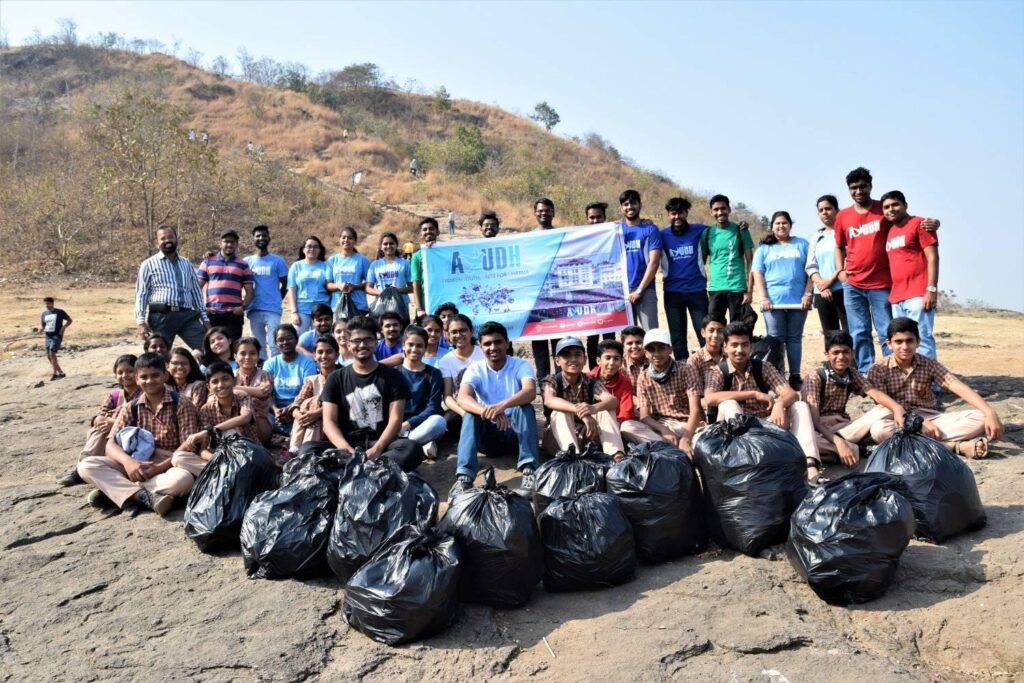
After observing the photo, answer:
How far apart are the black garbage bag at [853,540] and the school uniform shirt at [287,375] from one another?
13.5ft

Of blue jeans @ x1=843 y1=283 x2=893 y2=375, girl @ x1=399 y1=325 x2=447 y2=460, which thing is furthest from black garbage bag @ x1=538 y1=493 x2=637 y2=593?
blue jeans @ x1=843 y1=283 x2=893 y2=375

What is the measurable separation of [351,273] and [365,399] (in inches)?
116

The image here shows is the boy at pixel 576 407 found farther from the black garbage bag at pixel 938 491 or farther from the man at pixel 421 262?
the man at pixel 421 262

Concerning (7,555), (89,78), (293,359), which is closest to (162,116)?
(293,359)

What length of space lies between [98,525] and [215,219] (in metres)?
21.5

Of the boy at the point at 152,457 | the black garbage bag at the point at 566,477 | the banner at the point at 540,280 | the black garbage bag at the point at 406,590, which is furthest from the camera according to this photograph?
the banner at the point at 540,280

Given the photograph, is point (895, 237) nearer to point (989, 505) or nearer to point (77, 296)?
point (989, 505)

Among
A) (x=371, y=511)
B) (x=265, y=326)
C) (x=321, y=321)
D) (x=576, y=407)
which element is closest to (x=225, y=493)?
(x=371, y=511)

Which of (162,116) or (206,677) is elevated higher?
(162,116)

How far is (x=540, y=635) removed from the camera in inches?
151

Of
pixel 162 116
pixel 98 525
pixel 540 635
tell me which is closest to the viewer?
pixel 540 635

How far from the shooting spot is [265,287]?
8359mm

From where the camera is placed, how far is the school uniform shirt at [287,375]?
21.7ft

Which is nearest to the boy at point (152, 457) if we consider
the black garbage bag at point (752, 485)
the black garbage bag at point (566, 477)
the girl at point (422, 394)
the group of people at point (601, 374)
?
the group of people at point (601, 374)
